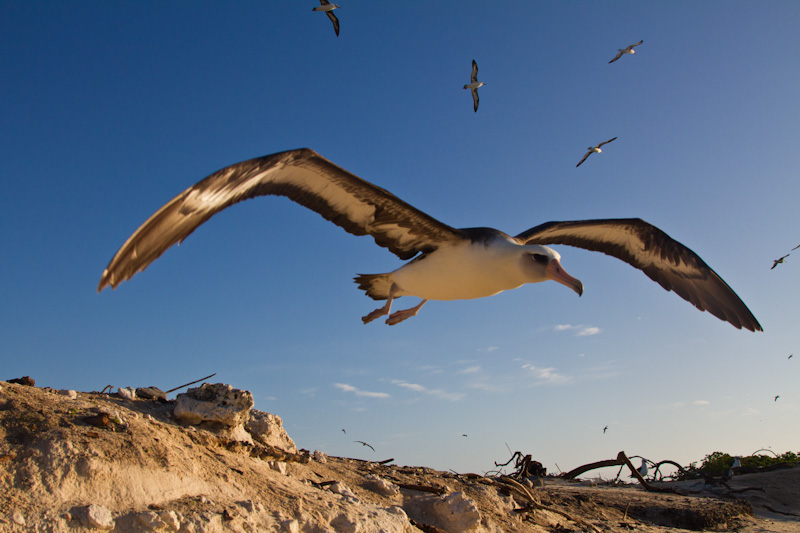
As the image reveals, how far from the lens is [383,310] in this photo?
26.8ft

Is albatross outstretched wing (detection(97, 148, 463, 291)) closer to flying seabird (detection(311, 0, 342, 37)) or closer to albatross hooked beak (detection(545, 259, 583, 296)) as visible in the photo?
albatross hooked beak (detection(545, 259, 583, 296))

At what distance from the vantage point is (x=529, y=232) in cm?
900

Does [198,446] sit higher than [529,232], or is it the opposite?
[529,232]

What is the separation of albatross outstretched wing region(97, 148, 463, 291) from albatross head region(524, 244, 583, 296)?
94 cm

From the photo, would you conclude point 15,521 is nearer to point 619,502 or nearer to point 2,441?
point 2,441

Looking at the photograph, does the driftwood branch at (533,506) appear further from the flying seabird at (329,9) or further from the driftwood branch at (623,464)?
the flying seabird at (329,9)

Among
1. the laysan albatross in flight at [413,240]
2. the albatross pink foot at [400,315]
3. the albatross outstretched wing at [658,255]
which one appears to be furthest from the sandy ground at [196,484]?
the albatross outstretched wing at [658,255]

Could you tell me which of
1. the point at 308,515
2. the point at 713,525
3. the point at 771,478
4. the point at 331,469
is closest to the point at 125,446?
the point at 308,515

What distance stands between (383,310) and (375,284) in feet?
1.54

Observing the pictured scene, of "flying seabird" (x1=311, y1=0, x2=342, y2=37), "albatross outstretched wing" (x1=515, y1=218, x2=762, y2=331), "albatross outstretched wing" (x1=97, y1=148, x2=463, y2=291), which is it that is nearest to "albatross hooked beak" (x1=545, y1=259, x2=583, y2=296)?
"albatross outstretched wing" (x1=97, y1=148, x2=463, y2=291)

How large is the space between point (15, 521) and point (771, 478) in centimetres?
995

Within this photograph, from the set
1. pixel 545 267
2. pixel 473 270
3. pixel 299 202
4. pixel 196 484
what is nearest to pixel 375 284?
pixel 473 270

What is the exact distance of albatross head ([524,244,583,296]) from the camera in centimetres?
714

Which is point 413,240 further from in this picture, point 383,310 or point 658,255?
point 658,255
